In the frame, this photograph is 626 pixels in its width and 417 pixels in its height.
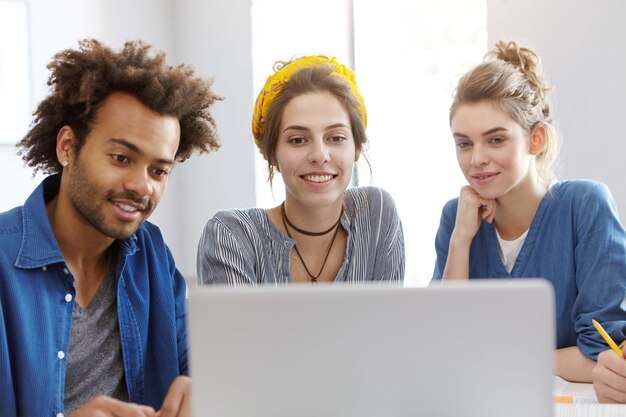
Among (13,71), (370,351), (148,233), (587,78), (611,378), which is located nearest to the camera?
(370,351)

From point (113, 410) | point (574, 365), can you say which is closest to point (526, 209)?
point (574, 365)

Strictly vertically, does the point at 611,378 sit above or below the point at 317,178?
below

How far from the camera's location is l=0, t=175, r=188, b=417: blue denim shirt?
4.98 feet

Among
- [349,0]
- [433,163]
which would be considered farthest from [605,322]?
[349,0]

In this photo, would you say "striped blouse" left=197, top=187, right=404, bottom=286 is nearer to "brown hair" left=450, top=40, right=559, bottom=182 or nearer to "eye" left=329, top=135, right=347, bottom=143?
"eye" left=329, top=135, right=347, bottom=143

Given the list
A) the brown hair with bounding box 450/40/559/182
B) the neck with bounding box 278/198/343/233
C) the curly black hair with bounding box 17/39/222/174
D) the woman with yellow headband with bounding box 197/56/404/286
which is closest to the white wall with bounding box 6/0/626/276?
the brown hair with bounding box 450/40/559/182

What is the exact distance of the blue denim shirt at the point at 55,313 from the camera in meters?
1.52

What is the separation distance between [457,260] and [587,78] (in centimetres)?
127

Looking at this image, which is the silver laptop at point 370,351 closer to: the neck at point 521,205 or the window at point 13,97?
the neck at point 521,205

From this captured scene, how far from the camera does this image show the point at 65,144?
1.76 metres

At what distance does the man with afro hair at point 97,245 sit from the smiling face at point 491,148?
2.24 feet

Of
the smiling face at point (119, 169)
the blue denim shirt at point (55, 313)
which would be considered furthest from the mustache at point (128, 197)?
the blue denim shirt at point (55, 313)

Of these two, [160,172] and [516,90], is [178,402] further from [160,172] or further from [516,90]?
[516,90]

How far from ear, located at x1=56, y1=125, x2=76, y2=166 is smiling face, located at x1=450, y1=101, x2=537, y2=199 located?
0.95 meters
